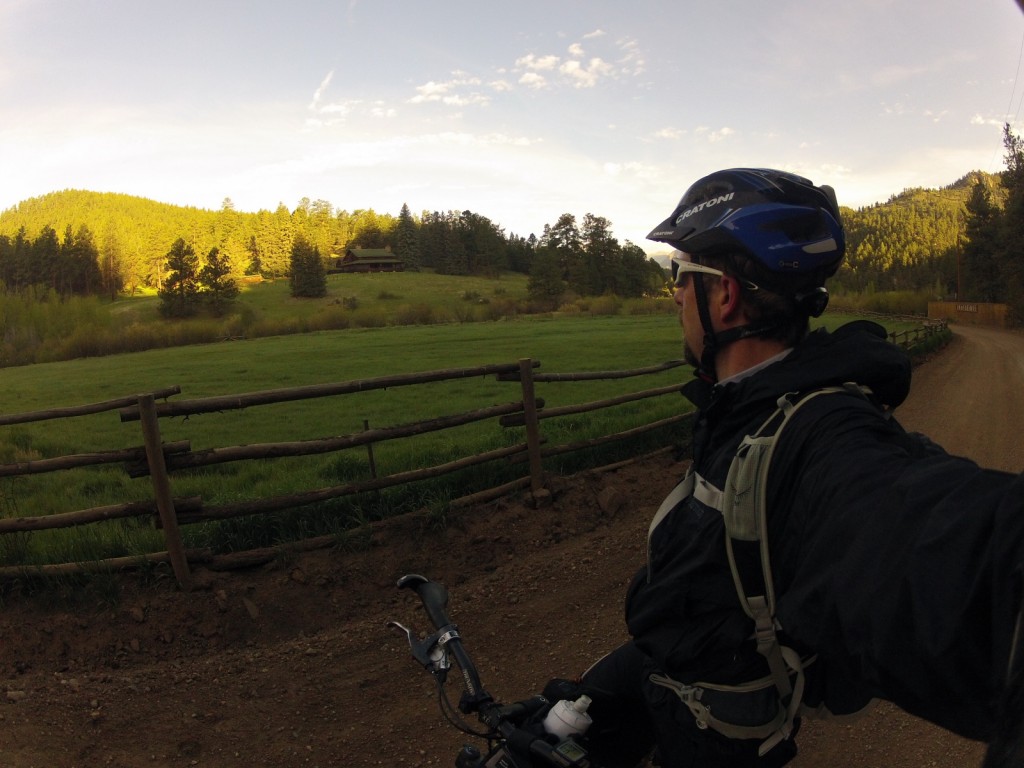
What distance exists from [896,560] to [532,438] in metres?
6.65

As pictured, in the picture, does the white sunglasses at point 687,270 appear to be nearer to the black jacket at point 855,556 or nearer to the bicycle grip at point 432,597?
the black jacket at point 855,556

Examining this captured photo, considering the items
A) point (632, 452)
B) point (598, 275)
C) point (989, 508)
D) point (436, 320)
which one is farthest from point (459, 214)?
point (989, 508)

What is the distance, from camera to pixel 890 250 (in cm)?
12038

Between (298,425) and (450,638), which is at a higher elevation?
(450,638)

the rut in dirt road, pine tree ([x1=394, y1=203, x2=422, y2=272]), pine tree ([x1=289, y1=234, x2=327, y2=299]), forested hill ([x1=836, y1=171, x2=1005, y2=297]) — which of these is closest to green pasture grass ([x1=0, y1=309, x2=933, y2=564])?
the rut in dirt road

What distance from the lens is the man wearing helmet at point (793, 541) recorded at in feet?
2.64

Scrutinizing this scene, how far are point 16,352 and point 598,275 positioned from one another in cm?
5941

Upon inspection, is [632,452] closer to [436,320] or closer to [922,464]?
[922,464]

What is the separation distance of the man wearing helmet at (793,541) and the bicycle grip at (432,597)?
389 mm

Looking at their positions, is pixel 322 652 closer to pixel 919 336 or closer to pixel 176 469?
pixel 176 469

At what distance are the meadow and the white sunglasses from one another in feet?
17.0

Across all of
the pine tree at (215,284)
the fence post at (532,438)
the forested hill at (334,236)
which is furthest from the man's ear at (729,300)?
the forested hill at (334,236)

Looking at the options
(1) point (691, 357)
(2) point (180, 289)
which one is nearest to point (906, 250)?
(2) point (180, 289)

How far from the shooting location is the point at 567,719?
158 centimetres
